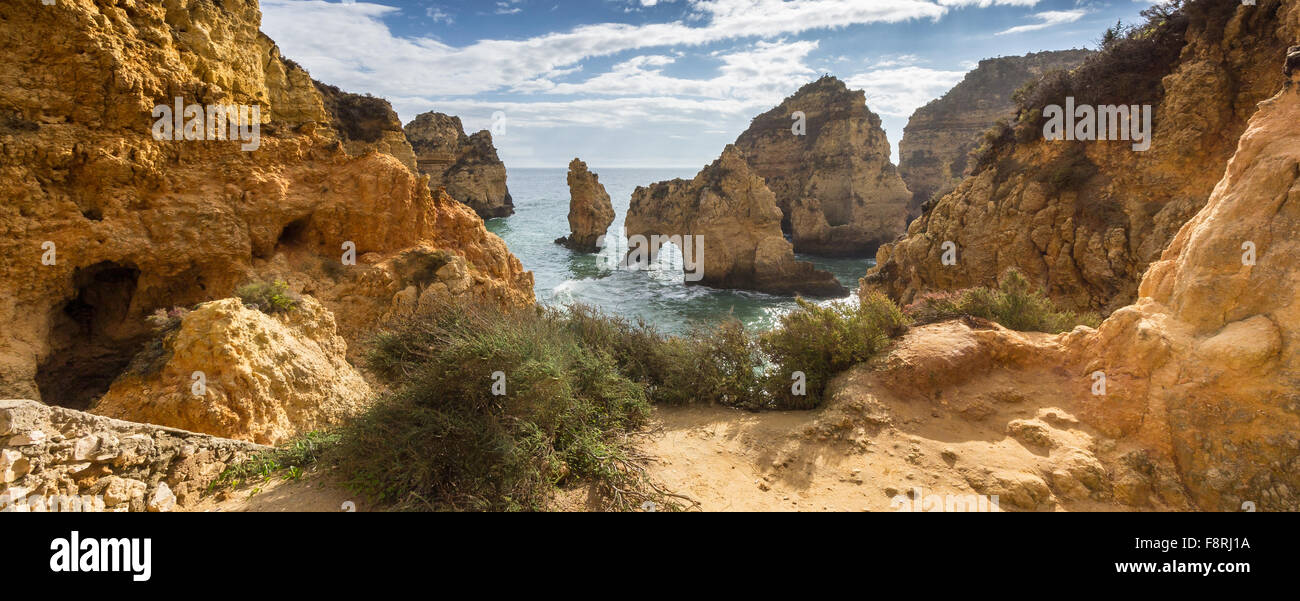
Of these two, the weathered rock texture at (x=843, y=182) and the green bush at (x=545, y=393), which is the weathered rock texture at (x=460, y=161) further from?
the green bush at (x=545, y=393)

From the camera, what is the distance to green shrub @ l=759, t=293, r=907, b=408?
6.32 meters

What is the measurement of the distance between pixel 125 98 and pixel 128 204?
4.64 feet

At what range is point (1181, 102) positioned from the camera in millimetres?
9492

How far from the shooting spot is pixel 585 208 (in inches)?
1694

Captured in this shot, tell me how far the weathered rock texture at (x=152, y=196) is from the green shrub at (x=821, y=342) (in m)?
6.86

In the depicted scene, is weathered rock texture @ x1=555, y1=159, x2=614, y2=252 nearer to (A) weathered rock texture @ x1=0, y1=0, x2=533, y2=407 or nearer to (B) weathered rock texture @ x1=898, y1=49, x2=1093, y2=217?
(B) weathered rock texture @ x1=898, y1=49, x2=1093, y2=217

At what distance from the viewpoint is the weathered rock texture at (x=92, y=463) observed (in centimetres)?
291

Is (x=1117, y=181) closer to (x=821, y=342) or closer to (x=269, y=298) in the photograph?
(x=821, y=342)

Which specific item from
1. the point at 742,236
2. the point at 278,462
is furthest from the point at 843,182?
the point at 278,462

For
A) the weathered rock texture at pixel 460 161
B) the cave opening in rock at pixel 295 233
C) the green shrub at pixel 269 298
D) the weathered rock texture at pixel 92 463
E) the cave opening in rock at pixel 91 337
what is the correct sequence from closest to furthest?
the weathered rock texture at pixel 92 463, the cave opening in rock at pixel 91 337, the green shrub at pixel 269 298, the cave opening in rock at pixel 295 233, the weathered rock texture at pixel 460 161

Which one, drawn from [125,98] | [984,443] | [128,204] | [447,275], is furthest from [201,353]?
[984,443]

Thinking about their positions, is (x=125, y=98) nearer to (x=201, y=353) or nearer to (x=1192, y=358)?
(x=201, y=353)

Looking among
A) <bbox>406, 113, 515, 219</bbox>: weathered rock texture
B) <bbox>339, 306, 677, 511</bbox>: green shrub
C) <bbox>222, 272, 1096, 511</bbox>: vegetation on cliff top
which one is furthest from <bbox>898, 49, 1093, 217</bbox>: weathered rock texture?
<bbox>339, 306, 677, 511</bbox>: green shrub

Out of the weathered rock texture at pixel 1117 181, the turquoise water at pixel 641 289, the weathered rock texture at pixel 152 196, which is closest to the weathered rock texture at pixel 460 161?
the turquoise water at pixel 641 289
